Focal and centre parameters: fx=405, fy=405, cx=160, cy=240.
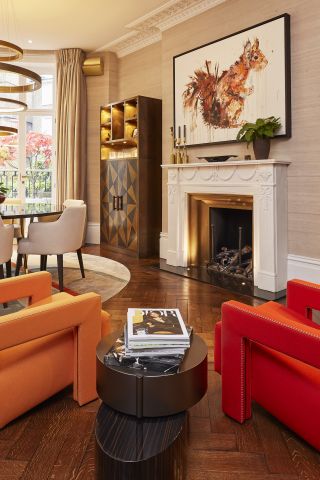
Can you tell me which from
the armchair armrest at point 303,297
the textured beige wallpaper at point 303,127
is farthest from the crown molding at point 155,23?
the armchair armrest at point 303,297

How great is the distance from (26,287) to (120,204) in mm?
3936

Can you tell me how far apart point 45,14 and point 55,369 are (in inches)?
205

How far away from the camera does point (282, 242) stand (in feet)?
12.9

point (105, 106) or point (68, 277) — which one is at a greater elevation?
point (105, 106)

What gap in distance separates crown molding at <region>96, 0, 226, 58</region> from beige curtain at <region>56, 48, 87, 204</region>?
21.6 inches

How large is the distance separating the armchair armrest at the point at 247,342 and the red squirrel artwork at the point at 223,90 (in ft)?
10.3

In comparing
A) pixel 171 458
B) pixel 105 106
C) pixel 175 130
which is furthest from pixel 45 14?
pixel 171 458

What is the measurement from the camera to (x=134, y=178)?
570 cm

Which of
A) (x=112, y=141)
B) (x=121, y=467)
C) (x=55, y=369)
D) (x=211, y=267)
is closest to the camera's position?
(x=121, y=467)

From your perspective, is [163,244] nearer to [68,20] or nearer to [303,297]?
[68,20]

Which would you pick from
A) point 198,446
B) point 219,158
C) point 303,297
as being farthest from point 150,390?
point 219,158

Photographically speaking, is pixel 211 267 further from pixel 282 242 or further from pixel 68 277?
pixel 68 277

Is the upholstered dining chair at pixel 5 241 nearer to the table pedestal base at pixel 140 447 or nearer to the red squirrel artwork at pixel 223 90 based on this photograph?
the table pedestal base at pixel 140 447

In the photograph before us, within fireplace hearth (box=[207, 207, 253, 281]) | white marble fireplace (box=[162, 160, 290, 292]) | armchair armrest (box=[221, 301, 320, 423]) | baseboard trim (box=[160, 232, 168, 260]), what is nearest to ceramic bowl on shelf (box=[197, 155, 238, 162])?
white marble fireplace (box=[162, 160, 290, 292])
